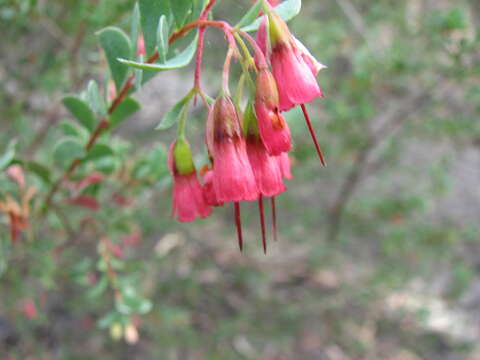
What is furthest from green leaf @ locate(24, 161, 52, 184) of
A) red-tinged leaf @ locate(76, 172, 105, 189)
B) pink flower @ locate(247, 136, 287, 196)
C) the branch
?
pink flower @ locate(247, 136, 287, 196)

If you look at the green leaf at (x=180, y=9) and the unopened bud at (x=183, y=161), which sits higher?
the green leaf at (x=180, y=9)

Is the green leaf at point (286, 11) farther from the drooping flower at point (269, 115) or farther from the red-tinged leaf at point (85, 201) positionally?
the red-tinged leaf at point (85, 201)

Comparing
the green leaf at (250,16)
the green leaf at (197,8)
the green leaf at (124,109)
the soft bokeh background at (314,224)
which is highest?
the green leaf at (197,8)

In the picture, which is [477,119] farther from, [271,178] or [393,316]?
[271,178]

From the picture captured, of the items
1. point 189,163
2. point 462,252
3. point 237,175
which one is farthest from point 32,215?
point 462,252

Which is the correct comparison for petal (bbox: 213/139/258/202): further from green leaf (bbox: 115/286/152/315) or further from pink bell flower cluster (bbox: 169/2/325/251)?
green leaf (bbox: 115/286/152/315)

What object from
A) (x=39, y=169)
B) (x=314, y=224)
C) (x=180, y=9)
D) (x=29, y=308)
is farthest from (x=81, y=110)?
(x=314, y=224)

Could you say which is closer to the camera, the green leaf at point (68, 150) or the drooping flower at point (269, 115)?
the drooping flower at point (269, 115)

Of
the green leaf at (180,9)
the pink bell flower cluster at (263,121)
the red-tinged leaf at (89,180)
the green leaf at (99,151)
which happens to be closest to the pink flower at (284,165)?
the pink bell flower cluster at (263,121)

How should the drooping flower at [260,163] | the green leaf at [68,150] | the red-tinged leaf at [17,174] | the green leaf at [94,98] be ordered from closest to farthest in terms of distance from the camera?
1. the drooping flower at [260,163]
2. the green leaf at [94,98]
3. the green leaf at [68,150]
4. the red-tinged leaf at [17,174]
